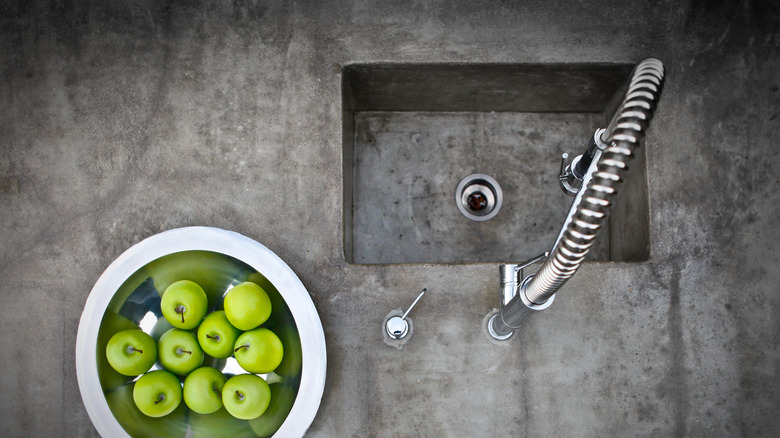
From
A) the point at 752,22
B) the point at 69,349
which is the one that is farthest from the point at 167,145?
the point at 752,22

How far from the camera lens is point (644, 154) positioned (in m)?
1.34

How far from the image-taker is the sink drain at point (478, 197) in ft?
5.18

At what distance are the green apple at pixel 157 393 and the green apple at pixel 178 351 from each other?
2 centimetres

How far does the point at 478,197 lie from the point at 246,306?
80cm

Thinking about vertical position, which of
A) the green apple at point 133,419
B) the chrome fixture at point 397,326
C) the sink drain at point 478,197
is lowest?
the green apple at point 133,419

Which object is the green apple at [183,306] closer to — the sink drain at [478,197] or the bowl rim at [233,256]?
the bowl rim at [233,256]

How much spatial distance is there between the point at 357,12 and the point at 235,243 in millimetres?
677

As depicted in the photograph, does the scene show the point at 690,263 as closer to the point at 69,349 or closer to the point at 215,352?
the point at 215,352

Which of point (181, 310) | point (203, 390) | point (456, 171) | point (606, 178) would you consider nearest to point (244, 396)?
point (203, 390)

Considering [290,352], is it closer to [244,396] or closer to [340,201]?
[244,396]

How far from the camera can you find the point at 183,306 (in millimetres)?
1060

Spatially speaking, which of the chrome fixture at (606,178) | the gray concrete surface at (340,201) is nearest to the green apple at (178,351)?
the gray concrete surface at (340,201)

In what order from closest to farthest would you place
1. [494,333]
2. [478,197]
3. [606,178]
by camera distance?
[606,178]
[494,333]
[478,197]

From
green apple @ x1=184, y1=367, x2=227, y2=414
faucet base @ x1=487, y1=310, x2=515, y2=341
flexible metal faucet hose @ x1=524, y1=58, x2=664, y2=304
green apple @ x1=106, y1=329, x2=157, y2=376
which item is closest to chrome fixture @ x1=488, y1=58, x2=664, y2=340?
flexible metal faucet hose @ x1=524, y1=58, x2=664, y2=304
